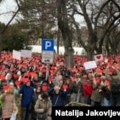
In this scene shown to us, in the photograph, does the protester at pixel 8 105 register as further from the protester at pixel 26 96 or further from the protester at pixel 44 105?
the protester at pixel 26 96

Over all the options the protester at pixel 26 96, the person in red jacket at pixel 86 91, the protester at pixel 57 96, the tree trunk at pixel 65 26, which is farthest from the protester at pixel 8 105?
the tree trunk at pixel 65 26

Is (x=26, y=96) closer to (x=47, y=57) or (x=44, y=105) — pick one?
(x=44, y=105)

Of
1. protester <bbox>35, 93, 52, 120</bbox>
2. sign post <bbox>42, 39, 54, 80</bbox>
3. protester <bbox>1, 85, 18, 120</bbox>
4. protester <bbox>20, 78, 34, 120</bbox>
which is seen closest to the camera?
protester <bbox>1, 85, 18, 120</bbox>

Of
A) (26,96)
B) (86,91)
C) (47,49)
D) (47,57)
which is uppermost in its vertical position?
(47,49)

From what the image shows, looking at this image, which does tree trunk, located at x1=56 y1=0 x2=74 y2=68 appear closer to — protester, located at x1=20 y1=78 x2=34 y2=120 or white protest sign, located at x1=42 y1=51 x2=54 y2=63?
white protest sign, located at x1=42 y1=51 x2=54 y2=63

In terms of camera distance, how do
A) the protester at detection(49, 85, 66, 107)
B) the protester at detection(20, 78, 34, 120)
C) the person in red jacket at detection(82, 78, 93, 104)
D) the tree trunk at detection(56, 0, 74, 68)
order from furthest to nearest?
the tree trunk at detection(56, 0, 74, 68) < the person in red jacket at detection(82, 78, 93, 104) < the protester at detection(20, 78, 34, 120) < the protester at detection(49, 85, 66, 107)

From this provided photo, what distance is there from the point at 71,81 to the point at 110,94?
1.41 m

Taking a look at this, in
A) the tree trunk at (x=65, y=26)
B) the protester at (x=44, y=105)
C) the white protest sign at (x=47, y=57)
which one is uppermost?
the tree trunk at (x=65, y=26)

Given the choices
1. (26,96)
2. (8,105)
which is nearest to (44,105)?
(8,105)

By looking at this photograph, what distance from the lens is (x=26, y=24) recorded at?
72812mm

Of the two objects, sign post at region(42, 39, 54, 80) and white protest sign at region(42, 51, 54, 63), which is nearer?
sign post at region(42, 39, 54, 80)

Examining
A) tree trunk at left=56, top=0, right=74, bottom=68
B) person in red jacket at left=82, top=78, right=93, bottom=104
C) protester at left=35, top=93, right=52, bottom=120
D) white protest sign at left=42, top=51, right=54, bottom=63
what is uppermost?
tree trunk at left=56, top=0, right=74, bottom=68

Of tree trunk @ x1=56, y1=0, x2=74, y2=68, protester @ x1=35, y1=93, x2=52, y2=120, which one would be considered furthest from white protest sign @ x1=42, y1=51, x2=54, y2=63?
tree trunk @ x1=56, y1=0, x2=74, y2=68

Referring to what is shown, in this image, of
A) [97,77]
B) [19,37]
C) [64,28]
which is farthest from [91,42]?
[19,37]
